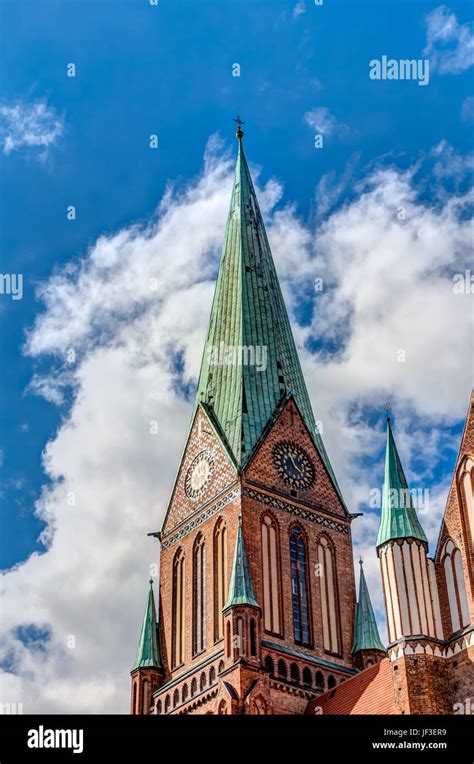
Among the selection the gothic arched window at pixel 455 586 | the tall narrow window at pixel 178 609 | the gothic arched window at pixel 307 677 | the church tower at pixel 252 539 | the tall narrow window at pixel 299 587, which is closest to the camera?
the gothic arched window at pixel 455 586

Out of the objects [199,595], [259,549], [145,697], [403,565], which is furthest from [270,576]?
[403,565]

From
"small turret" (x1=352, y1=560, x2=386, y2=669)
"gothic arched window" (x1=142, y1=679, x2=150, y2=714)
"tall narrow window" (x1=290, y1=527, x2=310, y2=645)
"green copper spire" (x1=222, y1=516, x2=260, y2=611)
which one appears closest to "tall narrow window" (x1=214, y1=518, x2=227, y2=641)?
"green copper spire" (x1=222, y1=516, x2=260, y2=611)

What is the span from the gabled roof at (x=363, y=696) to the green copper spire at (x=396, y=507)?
Answer: 4755 millimetres

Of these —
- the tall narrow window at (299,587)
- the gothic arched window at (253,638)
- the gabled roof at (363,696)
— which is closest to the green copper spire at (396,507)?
the gabled roof at (363,696)

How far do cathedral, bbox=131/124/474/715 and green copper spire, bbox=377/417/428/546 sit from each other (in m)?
0.04

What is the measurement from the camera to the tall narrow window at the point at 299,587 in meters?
49.0

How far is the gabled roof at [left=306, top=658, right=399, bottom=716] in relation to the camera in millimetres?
39750

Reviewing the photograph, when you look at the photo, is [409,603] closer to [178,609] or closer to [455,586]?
[455,586]

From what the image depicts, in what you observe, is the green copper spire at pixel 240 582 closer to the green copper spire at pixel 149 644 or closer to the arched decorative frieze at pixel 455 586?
the green copper spire at pixel 149 644
